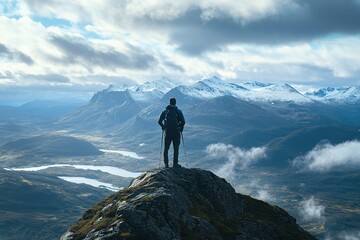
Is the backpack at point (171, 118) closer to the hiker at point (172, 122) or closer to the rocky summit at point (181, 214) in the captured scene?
the hiker at point (172, 122)

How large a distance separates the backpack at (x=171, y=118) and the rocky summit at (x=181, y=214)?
17.1 feet

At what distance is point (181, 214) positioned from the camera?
115 ft

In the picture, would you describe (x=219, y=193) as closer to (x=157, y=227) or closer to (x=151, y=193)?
(x=151, y=193)

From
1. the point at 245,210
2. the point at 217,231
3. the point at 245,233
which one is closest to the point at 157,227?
the point at 217,231

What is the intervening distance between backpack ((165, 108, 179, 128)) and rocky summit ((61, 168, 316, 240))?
522 cm

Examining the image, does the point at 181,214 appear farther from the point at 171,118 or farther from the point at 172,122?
the point at 171,118

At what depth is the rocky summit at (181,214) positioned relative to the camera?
102 ft

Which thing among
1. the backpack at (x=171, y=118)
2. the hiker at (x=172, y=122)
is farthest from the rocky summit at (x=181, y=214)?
the backpack at (x=171, y=118)

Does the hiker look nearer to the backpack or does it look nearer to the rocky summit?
the backpack

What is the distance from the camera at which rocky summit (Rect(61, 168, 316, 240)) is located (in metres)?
31.1

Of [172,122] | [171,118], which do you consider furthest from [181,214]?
[171,118]

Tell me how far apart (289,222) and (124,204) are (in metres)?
22.9

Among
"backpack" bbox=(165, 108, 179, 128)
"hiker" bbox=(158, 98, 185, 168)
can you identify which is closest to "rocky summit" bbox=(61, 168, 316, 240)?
"hiker" bbox=(158, 98, 185, 168)

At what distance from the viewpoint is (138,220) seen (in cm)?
3094
